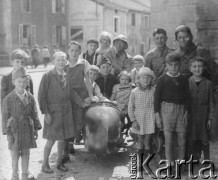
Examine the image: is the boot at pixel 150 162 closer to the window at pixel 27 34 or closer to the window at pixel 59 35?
the window at pixel 27 34

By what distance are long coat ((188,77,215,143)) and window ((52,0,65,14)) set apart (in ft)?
108

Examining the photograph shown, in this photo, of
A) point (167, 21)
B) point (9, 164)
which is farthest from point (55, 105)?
point (167, 21)

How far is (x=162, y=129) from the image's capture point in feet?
18.9

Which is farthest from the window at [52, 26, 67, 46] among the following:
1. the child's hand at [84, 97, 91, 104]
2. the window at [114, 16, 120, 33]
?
the child's hand at [84, 97, 91, 104]

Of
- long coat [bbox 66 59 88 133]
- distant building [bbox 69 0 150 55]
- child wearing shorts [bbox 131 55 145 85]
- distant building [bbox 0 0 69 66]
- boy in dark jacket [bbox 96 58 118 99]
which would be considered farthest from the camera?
distant building [bbox 69 0 150 55]

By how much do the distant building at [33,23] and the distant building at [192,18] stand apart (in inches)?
858

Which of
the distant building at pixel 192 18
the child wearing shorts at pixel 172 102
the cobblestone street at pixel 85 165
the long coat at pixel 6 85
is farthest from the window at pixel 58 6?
the child wearing shorts at pixel 172 102

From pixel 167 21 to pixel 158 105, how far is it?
5.01 metres

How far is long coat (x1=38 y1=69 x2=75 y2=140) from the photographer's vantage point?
5.80 m

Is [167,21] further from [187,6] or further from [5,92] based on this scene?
[5,92]

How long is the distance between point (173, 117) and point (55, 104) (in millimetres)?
1543

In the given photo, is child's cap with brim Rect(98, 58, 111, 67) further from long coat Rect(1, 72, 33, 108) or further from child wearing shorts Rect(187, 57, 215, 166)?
long coat Rect(1, 72, 33, 108)

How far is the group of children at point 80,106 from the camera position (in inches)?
208

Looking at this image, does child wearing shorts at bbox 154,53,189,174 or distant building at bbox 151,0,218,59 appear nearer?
child wearing shorts at bbox 154,53,189,174
